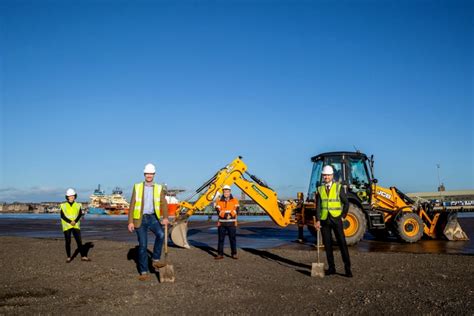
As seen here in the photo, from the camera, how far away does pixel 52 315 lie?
5148 mm

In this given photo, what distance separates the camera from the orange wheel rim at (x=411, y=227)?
13703 millimetres

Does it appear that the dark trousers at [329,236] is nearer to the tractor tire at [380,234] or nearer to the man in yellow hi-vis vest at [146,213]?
the man in yellow hi-vis vest at [146,213]

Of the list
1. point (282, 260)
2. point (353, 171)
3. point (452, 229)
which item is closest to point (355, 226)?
point (353, 171)

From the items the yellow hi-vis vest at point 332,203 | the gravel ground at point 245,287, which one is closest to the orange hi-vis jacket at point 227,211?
the gravel ground at point 245,287

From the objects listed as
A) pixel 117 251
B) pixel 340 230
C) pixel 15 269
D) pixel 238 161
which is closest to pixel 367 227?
pixel 238 161

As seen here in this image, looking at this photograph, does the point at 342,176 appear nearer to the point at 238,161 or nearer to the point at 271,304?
the point at 238,161

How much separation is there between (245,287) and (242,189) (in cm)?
701

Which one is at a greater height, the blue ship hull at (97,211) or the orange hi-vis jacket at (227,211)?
the orange hi-vis jacket at (227,211)

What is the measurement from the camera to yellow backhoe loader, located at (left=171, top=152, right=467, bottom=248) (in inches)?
518

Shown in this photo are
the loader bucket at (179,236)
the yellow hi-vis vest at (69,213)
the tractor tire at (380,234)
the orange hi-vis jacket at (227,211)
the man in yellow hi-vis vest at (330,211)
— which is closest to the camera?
the man in yellow hi-vis vest at (330,211)

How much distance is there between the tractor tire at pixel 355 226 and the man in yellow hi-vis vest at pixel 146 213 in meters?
6.91

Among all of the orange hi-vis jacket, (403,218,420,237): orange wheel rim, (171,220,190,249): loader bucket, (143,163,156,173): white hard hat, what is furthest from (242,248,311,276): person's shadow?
(403,218,420,237): orange wheel rim

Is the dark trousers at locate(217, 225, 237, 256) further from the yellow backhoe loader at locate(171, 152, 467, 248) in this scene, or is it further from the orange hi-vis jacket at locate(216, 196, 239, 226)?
the yellow backhoe loader at locate(171, 152, 467, 248)

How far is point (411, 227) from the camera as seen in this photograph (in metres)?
13.8
